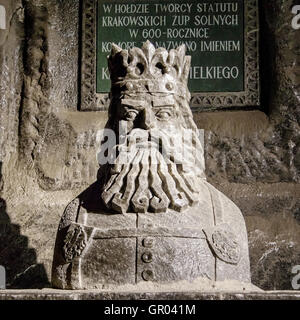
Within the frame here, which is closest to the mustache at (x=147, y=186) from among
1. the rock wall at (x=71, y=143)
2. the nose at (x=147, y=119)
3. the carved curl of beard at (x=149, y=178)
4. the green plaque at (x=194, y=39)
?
the carved curl of beard at (x=149, y=178)

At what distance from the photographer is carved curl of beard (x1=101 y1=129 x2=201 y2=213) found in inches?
227

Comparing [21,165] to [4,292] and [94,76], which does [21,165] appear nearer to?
[94,76]

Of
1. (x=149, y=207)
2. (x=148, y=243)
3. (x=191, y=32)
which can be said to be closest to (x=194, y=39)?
(x=191, y=32)

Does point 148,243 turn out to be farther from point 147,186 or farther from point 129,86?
point 129,86

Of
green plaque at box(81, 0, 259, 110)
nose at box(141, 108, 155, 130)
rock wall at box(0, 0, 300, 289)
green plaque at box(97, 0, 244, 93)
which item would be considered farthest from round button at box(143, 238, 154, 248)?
green plaque at box(97, 0, 244, 93)

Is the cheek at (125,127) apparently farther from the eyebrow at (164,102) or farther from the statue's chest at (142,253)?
the statue's chest at (142,253)

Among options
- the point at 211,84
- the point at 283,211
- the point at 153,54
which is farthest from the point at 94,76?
the point at 153,54

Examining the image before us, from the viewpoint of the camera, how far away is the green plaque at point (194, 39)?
9117 mm

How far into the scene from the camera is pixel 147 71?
242 inches

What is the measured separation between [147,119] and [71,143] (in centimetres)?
303

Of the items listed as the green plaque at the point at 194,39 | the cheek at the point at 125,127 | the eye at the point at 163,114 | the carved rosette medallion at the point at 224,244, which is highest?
the green plaque at the point at 194,39

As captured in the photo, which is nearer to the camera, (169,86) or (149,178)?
(149,178)

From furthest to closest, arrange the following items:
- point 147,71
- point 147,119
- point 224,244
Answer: point 147,71 < point 147,119 < point 224,244
